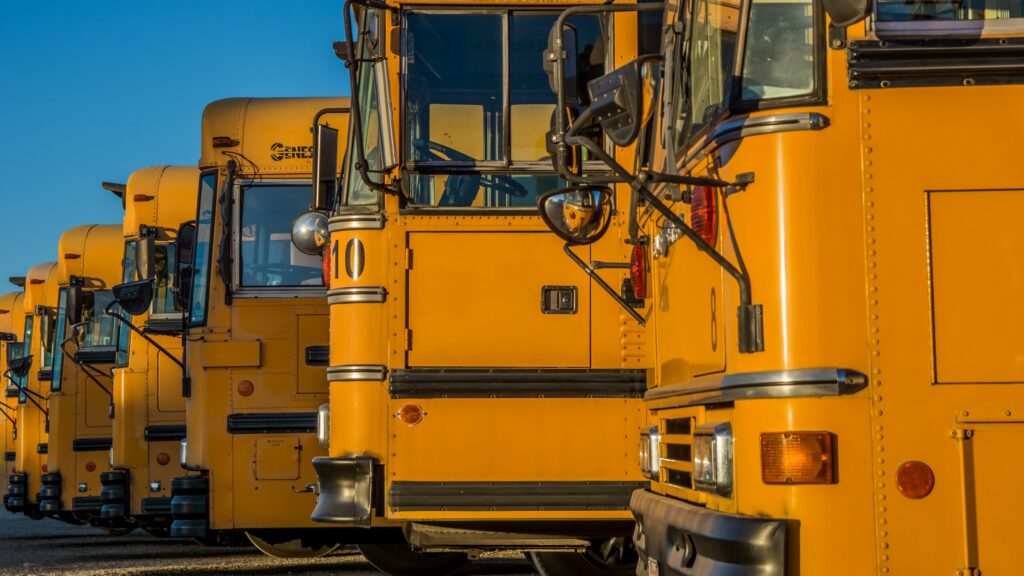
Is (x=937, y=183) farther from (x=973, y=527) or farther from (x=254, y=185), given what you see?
(x=254, y=185)

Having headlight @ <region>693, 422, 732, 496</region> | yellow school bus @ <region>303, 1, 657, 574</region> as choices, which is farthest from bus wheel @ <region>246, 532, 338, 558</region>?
headlight @ <region>693, 422, 732, 496</region>

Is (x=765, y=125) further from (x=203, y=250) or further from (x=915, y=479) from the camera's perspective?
(x=203, y=250)

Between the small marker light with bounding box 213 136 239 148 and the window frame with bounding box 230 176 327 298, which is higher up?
the small marker light with bounding box 213 136 239 148

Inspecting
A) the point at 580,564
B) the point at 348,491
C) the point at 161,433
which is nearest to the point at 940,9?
the point at 348,491

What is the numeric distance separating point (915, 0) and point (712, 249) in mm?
884

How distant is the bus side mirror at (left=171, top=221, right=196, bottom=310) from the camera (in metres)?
12.0

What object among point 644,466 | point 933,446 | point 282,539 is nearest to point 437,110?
point 644,466

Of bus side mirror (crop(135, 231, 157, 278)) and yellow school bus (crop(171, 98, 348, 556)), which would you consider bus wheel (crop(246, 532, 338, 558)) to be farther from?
bus side mirror (crop(135, 231, 157, 278))

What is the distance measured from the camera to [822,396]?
174 inches

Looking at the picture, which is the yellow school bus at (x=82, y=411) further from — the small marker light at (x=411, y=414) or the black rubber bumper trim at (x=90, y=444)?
the small marker light at (x=411, y=414)

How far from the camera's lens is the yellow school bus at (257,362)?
36.6 feet

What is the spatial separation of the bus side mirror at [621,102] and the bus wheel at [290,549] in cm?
744

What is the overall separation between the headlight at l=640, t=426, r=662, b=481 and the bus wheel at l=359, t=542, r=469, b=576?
4.36 meters

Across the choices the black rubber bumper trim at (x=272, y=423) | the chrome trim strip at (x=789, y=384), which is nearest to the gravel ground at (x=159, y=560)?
the black rubber bumper trim at (x=272, y=423)
